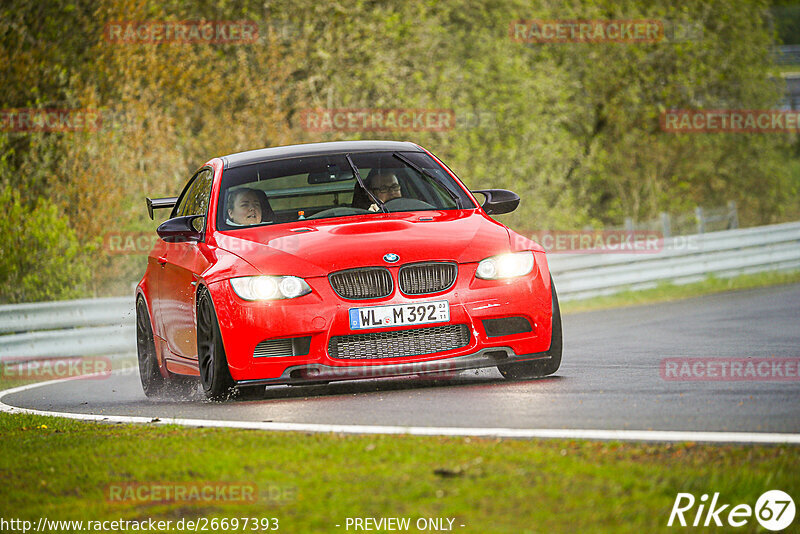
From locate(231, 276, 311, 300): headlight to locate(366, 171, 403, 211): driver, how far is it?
1.67 metres

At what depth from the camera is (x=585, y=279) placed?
763 inches

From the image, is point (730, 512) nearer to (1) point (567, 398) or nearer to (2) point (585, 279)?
(1) point (567, 398)

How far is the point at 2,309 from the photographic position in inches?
579

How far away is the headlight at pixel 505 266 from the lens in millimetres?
8016

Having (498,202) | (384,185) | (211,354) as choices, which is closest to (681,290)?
(498,202)

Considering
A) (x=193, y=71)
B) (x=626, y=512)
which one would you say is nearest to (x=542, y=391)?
(x=626, y=512)

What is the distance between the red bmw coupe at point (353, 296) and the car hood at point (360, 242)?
0.01 meters

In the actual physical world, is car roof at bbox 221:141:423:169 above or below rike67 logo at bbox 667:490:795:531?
above

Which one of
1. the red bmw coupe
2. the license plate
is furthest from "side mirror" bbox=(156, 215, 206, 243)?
the license plate

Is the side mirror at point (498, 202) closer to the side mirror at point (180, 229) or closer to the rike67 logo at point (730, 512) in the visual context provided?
the side mirror at point (180, 229)

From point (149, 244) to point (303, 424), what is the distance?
13.3m

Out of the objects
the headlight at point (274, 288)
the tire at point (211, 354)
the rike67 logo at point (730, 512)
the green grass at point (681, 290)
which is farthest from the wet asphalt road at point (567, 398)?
the green grass at point (681, 290)

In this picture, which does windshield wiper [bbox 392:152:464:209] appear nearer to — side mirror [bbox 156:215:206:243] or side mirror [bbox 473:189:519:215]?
side mirror [bbox 473:189:519:215]

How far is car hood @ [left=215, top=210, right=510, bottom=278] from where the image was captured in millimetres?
7871
